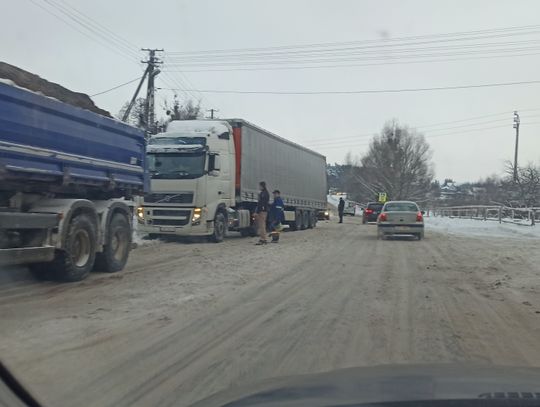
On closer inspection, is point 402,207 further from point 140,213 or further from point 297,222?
point 140,213

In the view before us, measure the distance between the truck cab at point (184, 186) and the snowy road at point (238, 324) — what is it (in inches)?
228

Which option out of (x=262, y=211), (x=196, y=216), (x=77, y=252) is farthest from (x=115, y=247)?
(x=262, y=211)

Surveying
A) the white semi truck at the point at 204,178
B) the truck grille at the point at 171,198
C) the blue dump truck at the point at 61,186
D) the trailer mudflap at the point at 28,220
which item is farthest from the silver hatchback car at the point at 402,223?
the trailer mudflap at the point at 28,220

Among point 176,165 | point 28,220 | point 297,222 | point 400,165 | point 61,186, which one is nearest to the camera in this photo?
point 28,220

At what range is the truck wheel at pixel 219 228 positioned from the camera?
18.9 metres

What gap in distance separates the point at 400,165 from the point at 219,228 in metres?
63.1

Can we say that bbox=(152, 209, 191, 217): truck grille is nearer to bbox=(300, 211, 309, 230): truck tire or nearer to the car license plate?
the car license plate

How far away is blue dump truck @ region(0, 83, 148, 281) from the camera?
839cm

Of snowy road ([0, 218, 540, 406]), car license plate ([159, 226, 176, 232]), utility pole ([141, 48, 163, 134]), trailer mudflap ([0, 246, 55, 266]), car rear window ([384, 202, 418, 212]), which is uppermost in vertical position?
utility pole ([141, 48, 163, 134])

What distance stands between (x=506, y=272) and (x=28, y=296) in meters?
8.83

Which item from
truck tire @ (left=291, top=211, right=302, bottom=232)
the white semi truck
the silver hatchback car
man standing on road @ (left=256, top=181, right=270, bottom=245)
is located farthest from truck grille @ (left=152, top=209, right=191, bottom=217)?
truck tire @ (left=291, top=211, right=302, bottom=232)

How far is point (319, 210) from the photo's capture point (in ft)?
115

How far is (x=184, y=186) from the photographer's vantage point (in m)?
18.2

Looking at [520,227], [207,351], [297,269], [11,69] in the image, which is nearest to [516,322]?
[207,351]
